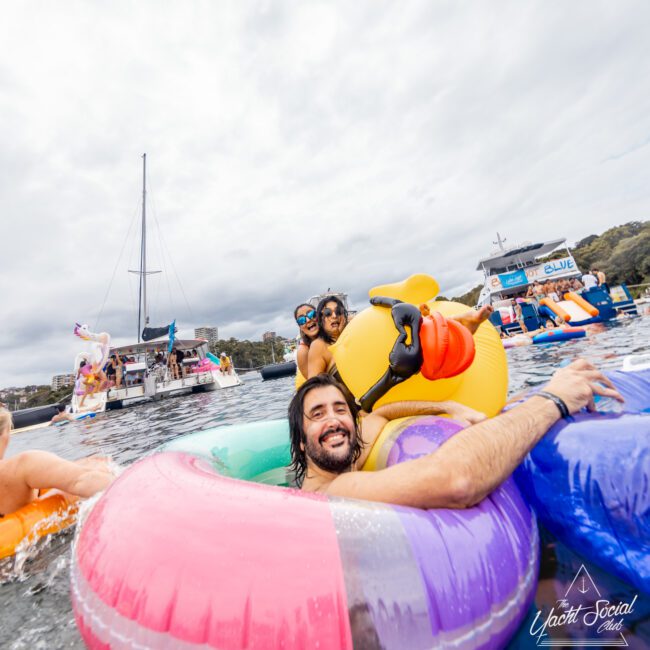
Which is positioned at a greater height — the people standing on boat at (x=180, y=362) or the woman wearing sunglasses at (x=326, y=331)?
the people standing on boat at (x=180, y=362)

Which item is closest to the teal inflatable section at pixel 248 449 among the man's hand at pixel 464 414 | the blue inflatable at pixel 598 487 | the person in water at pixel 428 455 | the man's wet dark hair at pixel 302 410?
the person in water at pixel 428 455

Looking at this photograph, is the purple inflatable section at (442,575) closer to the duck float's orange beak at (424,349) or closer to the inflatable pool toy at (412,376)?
the duck float's orange beak at (424,349)

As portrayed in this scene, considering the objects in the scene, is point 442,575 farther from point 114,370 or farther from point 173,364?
point 114,370

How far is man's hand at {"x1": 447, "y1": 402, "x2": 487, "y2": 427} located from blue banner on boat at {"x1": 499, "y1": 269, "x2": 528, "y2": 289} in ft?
74.5

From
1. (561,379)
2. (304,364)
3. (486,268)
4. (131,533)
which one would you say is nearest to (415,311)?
(561,379)

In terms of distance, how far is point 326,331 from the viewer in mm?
3391

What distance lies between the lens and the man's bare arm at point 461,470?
114cm

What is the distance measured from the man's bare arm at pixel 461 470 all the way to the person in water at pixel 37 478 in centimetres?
196

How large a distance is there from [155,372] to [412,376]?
62.7 ft

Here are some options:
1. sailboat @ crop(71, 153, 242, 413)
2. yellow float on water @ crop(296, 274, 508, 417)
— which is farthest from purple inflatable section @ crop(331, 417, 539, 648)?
sailboat @ crop(71, 153, 242, 413)

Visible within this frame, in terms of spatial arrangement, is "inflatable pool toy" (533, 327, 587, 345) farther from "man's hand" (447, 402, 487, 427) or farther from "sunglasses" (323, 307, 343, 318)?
"man's hand" (447, 402, 487, 427)

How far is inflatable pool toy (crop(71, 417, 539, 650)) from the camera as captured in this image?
92 cm

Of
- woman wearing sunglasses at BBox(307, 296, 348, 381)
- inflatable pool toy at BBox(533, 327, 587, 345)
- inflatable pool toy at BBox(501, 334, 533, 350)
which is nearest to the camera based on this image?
woman wearing sunglasses at BBox(307, 296, 348, 381)

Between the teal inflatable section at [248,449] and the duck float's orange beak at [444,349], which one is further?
the teal inflatable section at [248,449]
